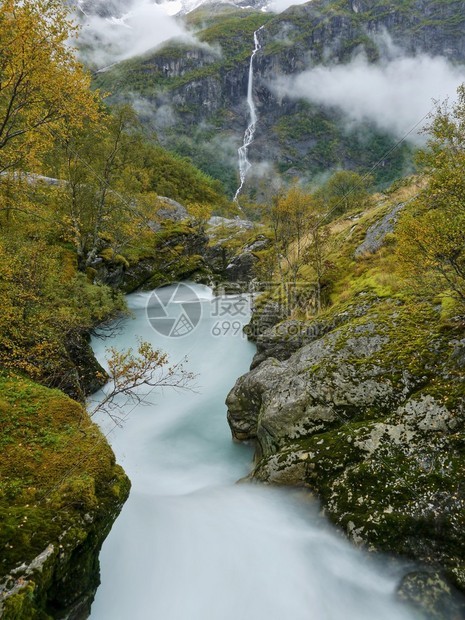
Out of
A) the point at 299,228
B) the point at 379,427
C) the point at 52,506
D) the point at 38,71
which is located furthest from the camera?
the point at 299,228

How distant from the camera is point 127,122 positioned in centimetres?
2438

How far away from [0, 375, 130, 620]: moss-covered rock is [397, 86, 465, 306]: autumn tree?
28.2 ft

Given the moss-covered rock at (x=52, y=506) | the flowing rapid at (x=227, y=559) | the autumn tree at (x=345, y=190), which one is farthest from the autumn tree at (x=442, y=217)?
the autumn tree at (x=345, y=190)

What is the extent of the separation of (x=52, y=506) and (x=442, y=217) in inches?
381

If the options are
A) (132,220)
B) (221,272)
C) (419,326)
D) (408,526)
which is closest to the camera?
(408,526)

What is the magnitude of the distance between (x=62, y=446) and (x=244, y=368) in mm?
13943

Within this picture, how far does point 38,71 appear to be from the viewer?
8.28 metres

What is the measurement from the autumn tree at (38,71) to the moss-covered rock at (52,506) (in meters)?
6.73

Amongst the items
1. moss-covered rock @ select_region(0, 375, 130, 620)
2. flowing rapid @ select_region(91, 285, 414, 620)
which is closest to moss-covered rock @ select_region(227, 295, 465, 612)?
flowing rapid @ select_region(91, 285, 414, 620)

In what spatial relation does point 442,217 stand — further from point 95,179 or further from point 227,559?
point 95,179

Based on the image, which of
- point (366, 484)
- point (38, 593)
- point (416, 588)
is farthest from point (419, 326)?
point (38, 593)

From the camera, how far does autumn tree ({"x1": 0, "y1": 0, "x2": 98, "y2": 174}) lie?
7.61 meters

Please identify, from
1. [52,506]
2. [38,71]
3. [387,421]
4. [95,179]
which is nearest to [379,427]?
[387,421]

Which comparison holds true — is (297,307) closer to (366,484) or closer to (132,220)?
(366,484)
